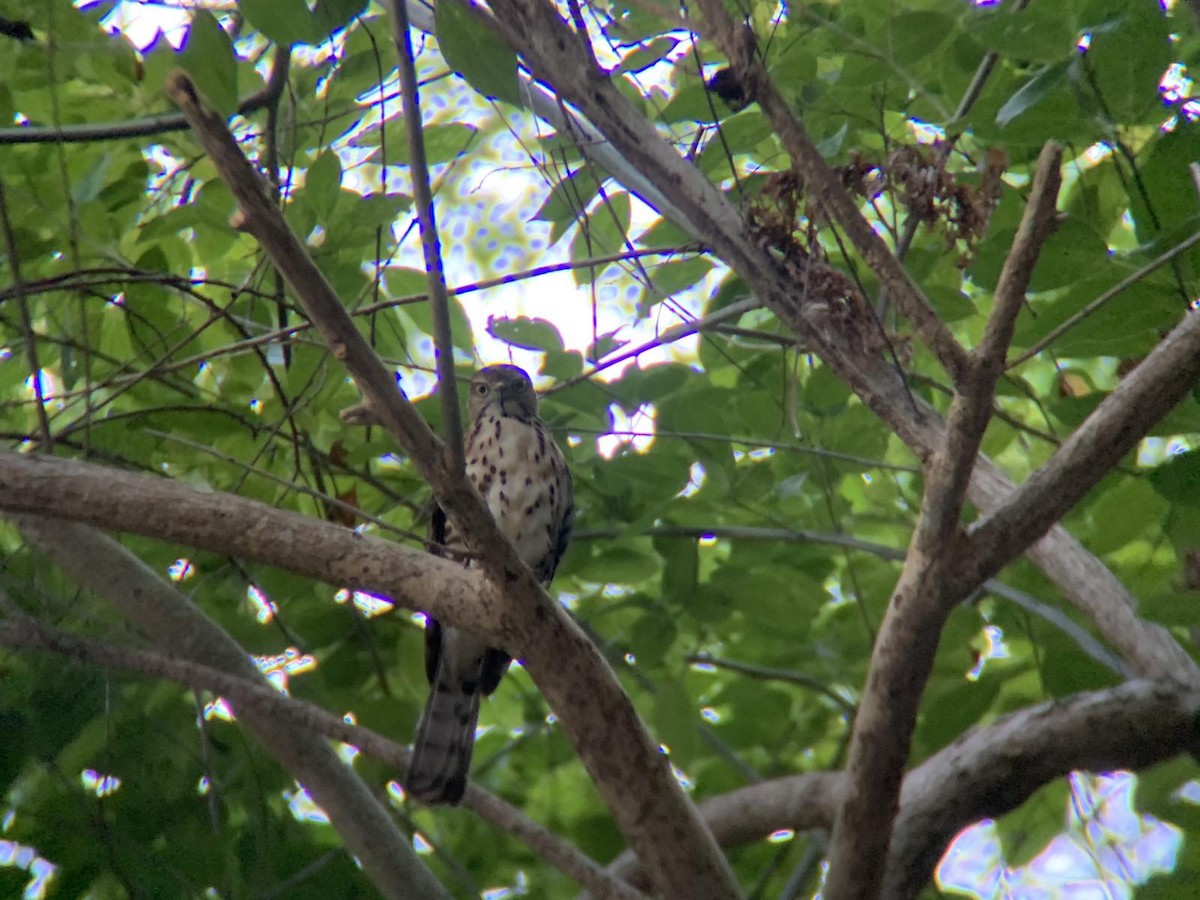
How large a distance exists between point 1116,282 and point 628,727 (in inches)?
47.9

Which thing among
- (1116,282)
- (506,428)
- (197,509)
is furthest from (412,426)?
(506,428)

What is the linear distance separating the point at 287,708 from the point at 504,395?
81.3 inches

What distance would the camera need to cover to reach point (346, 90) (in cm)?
304

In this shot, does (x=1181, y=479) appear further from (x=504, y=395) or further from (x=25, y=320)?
(x=504, y=395)

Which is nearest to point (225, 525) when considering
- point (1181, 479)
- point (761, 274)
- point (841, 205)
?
point (761, 274)

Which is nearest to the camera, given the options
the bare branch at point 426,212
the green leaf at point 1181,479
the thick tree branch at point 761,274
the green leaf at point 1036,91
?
the bare branch at point 426,212

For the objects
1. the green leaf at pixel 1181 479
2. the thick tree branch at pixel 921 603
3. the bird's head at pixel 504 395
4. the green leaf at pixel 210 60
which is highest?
the bird's head at pixel 504 395

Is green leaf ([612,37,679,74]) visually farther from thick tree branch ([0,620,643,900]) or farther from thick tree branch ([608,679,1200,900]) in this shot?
thick tree branch ([608,679,1200,900])

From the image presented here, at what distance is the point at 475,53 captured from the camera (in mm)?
2139

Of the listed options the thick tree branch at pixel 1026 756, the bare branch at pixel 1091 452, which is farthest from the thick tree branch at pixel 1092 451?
the thick tree branch at pixel 1026 756

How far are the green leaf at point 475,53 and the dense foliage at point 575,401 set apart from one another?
23 mm

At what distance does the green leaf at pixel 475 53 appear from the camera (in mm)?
2115

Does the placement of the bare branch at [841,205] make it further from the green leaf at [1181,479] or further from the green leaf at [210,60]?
the green leaf at [210,60]

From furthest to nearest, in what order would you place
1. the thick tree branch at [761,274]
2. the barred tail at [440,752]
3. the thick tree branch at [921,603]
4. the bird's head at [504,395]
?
1. the bird's head at [504,395]
2. the barred tail at [440,752]
3. the thick tree branch at [761,274]
4. the thick tree branch at [921,603]
